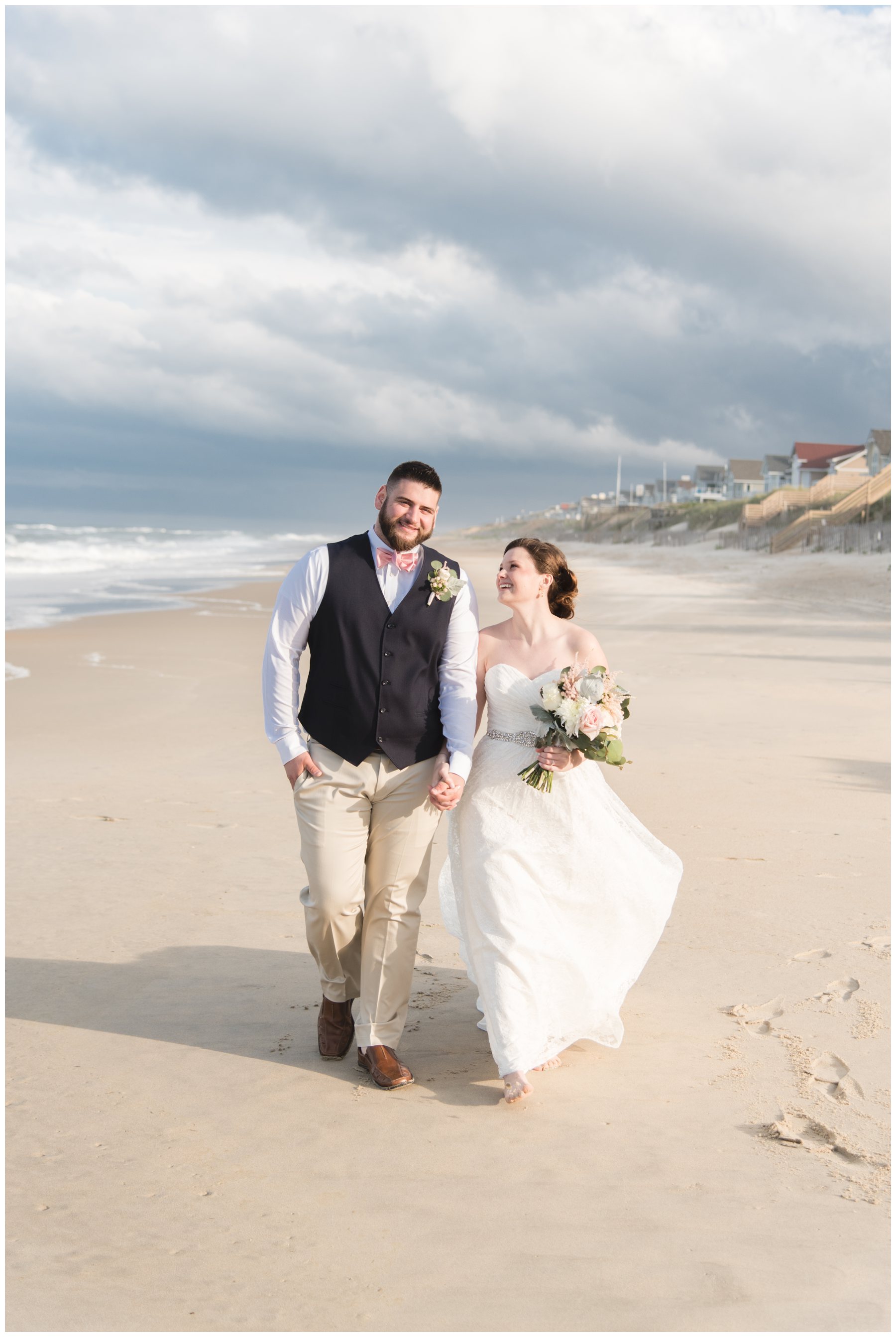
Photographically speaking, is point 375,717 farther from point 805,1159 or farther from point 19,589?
point 19,589

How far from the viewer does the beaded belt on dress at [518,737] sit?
4379mm

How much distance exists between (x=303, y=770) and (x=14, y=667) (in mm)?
12962

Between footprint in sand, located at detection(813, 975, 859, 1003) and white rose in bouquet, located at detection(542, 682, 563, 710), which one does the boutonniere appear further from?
footprint in sand, located at detection(813, 975, 859, 1003)

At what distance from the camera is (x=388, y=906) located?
421cm

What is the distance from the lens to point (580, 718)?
4.13m

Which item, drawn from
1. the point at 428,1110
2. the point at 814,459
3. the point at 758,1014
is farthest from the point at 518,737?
the point at 814,459

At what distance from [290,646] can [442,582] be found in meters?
0.64

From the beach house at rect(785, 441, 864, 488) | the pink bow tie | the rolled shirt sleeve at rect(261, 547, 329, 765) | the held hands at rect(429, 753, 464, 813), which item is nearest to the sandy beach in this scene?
the held hands at rect(429, 753, 464, 813)

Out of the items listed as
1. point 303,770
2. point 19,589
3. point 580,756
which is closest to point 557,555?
point 580,756

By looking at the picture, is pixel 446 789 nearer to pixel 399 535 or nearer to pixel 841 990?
pixel 399 535

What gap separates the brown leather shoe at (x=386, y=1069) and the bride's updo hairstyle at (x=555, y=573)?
1.91 metres

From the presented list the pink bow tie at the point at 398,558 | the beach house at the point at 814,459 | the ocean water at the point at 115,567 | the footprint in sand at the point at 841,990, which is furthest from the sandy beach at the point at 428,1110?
the beach house at the point at 814,459

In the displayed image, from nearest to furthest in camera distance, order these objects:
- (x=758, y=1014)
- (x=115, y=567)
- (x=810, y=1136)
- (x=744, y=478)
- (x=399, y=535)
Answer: (x=810, y=1136) → (x=399, y=535) → (x=758, y=1014) → (x=115, y=567) → (x=744, y=478)

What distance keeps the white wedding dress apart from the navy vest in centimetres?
39
